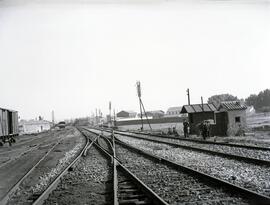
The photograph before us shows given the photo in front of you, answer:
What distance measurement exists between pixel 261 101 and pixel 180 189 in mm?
102268

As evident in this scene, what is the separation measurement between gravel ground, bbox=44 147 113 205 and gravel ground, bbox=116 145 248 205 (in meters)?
1.04

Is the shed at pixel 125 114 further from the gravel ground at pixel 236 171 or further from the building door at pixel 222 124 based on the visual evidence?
the gravel ground at pixel 236 171

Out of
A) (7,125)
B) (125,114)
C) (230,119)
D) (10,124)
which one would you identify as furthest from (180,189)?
(125,114)

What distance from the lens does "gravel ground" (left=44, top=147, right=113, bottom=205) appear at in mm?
6119

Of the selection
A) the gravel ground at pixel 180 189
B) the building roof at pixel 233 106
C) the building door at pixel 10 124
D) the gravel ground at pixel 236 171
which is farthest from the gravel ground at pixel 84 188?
the building roof at pixel 233 106

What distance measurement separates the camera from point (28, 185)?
27.1ft

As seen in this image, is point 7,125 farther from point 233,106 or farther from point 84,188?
point 233,106

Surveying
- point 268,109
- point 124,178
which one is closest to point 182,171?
point 124,178

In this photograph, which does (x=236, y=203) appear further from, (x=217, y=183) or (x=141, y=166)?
(x=141, y=166)

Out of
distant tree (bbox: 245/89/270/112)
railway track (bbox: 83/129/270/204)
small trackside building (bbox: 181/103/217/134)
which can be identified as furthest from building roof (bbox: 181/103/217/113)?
distant tree (bbox: 245/89/270/112)

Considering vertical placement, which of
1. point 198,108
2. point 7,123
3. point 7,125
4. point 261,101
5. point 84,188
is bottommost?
point 84,188

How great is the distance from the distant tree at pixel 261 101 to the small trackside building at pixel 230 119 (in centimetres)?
7314

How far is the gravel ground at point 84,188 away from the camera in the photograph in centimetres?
612

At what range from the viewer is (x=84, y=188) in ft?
23.8
